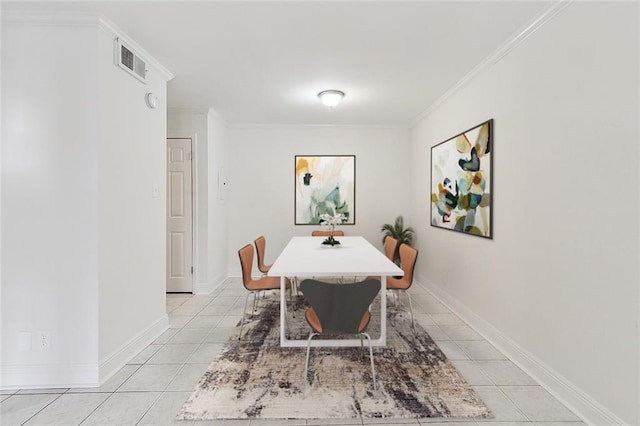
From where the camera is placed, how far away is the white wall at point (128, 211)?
7.34 ft

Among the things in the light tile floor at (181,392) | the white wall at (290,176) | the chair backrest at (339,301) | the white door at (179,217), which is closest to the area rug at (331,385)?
the light tile floor at (181,392)

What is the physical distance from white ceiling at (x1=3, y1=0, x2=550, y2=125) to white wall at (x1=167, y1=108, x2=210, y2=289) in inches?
20.2

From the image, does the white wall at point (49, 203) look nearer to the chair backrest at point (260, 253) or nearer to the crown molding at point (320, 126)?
the chair backrest at point (260, 253)

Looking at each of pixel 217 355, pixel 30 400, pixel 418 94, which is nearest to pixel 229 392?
pixel 217 355

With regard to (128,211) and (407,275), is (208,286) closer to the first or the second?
(128,211)

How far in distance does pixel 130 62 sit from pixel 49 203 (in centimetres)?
121

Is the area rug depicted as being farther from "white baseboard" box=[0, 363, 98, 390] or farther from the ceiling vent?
the ceiling vent

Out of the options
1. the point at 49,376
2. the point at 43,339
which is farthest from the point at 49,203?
the point at 49,376

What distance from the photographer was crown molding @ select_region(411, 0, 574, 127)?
2.02m

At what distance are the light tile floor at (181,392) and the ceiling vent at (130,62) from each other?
227 centimetres

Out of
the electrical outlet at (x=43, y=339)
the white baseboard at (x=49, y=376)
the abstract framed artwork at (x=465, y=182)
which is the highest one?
the abstract framed artwork at (x=465, y=182)

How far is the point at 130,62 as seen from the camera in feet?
8.16

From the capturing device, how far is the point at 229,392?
6.79 ft

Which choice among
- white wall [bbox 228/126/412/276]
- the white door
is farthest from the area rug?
white wall [bbox 228/126/412/276]
